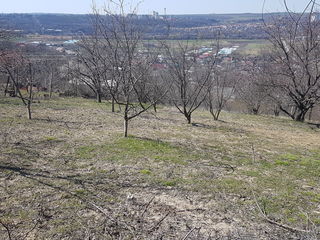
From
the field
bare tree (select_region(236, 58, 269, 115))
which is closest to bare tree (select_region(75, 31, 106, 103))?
the field

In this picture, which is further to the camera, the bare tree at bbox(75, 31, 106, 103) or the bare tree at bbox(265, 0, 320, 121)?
the bare tree at bbox(265, 0, 320, 121)

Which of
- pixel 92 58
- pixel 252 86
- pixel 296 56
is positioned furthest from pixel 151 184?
pixel 252 86

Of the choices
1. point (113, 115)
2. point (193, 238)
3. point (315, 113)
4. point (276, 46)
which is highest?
point (276, 46)

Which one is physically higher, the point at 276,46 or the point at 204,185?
the point at 276,46

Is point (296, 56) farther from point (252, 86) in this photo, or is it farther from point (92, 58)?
point (92, 58)

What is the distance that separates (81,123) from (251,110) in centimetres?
1446

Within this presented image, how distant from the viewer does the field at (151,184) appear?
374 cm

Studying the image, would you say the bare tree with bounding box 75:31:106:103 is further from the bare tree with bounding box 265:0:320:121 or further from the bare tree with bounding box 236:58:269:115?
the bare tree with bounding box 236:58:269:115

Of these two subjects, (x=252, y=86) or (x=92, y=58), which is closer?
(x=92, y=58)

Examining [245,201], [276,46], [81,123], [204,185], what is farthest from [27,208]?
[276,46]

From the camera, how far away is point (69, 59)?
71.4 ft

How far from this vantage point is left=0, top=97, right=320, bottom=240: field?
3.74 metres

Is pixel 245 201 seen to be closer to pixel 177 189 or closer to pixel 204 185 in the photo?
pixel 204 185

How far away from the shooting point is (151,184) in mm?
4973
